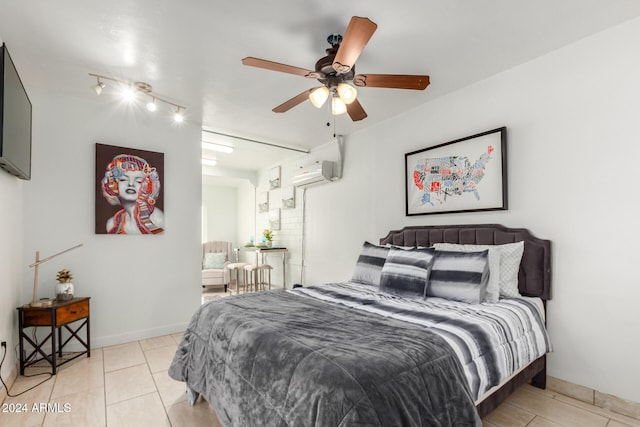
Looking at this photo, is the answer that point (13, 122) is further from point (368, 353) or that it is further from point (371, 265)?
point (371, 265)

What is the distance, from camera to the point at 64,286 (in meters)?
2.89

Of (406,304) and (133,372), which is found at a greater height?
(406,304)

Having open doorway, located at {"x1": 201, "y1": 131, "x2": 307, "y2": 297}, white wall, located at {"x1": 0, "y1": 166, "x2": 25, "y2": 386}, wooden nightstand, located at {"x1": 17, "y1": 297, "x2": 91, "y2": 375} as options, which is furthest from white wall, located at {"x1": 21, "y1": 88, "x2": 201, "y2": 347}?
open doorway, located at {"x1": 201, "y1": 131, "x2": 307, "y2": 297}

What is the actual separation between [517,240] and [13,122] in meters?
3.78

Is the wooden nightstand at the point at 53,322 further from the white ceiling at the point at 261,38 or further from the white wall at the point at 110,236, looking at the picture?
the white ceiling at the point at 261,38

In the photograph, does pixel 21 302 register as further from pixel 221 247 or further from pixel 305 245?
pixel 221 247

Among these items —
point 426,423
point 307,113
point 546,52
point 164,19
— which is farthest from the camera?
point 307,113

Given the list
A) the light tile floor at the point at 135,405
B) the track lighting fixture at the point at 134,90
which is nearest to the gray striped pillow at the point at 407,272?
the light tile floor at the point at 135,405

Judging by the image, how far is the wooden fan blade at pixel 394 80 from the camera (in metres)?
2.07

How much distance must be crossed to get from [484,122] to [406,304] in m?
1.82

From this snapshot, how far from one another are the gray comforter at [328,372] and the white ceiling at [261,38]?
6.08ft

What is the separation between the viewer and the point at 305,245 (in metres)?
5.18

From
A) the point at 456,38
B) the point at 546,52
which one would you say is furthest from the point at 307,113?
the point at 546,52

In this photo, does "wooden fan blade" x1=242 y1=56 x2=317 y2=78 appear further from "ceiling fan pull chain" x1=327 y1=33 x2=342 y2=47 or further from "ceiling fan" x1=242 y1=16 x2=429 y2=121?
"ceiling fan pull chain" x1=327 y1=33 x2=342 y2=47
